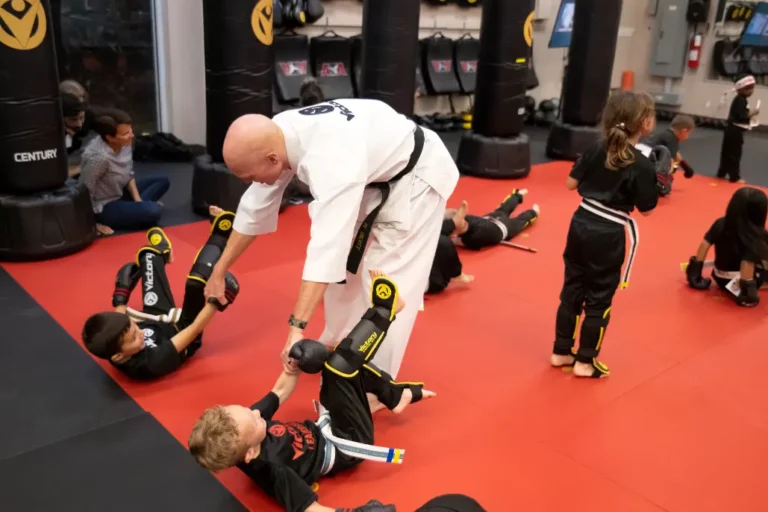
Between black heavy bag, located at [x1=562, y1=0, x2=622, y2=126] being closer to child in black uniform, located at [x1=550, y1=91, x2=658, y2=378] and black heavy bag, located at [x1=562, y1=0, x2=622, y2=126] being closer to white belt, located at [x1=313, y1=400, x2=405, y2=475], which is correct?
child in black uniform, located at [x1=550, y1=91, x2=658, y2=378]

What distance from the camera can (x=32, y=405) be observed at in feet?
9.32

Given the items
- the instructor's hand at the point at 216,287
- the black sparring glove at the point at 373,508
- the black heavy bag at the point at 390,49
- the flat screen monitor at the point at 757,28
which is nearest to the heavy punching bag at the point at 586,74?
the black heavy bag at the point at 390,49

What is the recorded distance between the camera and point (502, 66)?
7.02 m

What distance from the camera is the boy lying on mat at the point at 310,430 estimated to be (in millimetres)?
2080

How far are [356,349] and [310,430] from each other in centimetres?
37

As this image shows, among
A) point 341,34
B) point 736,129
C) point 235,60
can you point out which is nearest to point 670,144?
point 736,129

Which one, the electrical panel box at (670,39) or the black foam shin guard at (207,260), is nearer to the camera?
the black foam shin guard at (207,260)

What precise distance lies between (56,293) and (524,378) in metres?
2.73

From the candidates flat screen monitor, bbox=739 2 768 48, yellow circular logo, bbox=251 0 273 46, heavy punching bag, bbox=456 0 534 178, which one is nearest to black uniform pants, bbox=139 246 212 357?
yellow circular logo, bbox=251 0 273 46

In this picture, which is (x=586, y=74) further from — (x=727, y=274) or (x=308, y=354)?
(x=308, y=354)

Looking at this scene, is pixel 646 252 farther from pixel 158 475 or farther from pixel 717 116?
pixel 717 116

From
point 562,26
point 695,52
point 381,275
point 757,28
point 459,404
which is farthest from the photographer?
point 695,52

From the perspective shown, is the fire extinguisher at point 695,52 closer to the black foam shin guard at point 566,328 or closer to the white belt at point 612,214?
the white belt at point 612,214

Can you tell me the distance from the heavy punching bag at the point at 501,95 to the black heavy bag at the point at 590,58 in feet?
3.77
